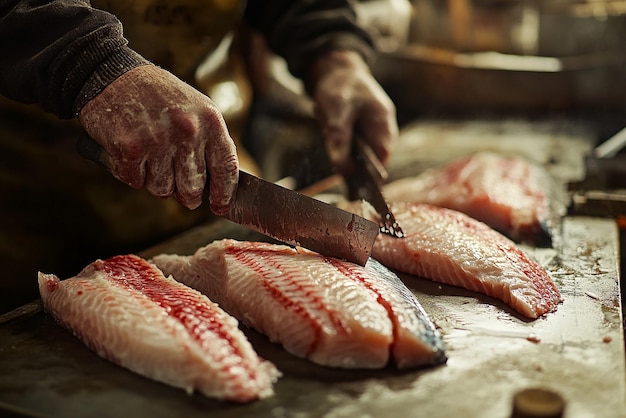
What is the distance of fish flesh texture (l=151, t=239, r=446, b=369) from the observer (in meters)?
2.08

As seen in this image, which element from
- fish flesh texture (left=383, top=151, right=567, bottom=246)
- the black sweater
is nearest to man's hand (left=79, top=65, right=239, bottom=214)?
the black sweater

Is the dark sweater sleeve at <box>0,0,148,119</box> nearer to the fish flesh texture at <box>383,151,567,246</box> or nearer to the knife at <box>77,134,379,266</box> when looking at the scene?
the knife at <box>77,134,379,266</box>

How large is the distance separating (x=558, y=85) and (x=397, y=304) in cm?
434

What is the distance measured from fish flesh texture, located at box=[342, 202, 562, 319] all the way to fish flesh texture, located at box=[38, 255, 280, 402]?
2.95 feet

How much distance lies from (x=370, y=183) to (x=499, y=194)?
66cm

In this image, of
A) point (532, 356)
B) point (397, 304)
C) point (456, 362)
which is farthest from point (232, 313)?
point (532, 356)

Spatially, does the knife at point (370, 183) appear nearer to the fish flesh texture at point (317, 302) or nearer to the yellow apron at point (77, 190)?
the fish flesh texture at point (317, 302)

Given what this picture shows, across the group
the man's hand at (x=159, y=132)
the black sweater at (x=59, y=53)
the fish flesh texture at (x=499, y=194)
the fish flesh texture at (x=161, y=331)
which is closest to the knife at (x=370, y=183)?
the fish flesh texture at (x=499, y=194)

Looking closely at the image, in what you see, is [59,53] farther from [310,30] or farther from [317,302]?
[310,30]


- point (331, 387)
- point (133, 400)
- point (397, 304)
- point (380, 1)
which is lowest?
point (133, 400)

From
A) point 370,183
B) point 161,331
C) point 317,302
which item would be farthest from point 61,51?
point 370,183

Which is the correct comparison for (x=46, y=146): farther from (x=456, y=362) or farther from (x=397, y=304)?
(x=456, y=362)

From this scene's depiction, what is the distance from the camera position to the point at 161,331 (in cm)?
206

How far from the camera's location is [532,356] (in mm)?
2094
